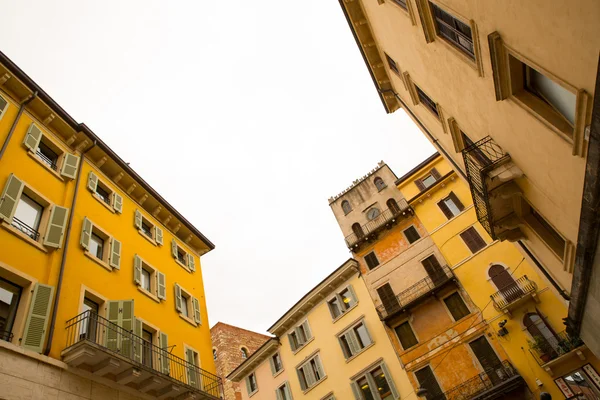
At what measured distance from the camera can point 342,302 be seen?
28484 millimetres

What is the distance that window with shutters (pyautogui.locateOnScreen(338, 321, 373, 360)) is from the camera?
1019 inches

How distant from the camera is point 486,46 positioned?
7727 mm

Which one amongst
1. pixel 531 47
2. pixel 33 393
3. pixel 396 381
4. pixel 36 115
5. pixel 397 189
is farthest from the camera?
pixel 397 189

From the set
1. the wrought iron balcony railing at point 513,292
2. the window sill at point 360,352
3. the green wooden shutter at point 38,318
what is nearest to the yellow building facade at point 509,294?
the wrought iron balcony railing at point 513,292

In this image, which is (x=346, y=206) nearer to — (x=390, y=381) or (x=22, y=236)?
(x=390, y=381)

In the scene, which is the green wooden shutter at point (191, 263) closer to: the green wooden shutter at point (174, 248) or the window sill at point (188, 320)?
the green wooden shutter at point (174, 248)

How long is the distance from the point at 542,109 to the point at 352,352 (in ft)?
74.3

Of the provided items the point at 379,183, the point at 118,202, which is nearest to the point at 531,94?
the point at 118,202

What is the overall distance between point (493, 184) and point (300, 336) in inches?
932

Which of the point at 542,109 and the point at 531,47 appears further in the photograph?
the point at 542,109

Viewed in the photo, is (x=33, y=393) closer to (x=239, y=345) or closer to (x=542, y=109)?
(x=542, y=109)

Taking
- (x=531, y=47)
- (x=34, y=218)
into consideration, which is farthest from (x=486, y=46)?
(x=34, y=218)

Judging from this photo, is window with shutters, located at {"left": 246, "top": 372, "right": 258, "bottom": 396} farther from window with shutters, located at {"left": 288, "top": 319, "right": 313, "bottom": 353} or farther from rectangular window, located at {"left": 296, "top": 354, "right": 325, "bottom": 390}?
rectangular window, located at {"left": 296, "top": 354, "right": 325, "bottom": 390}

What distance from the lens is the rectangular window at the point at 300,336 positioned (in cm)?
2947
